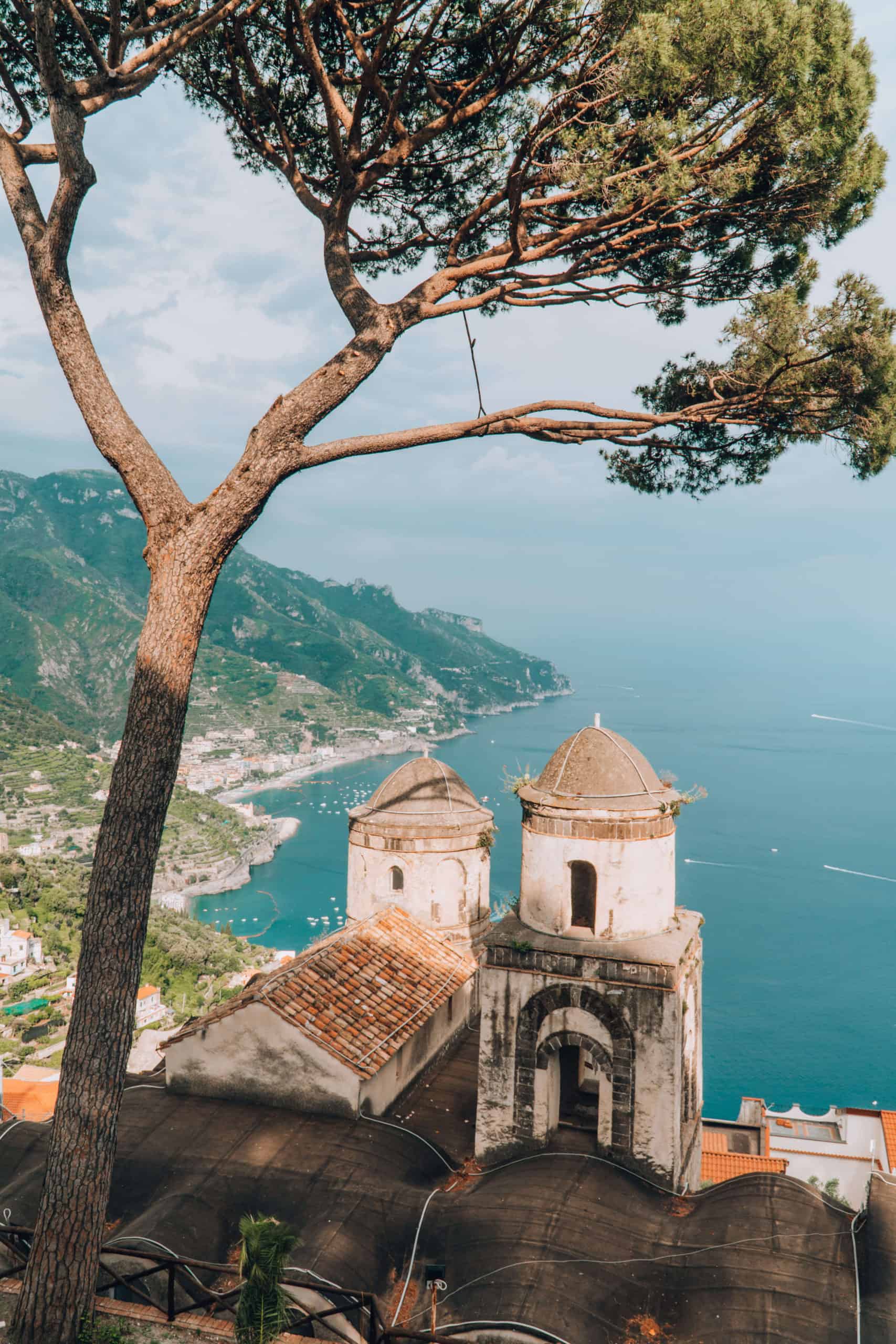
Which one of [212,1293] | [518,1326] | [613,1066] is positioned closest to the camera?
[212,1293]

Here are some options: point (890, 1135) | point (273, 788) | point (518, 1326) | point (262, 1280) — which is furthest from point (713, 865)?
point (262, 1280)

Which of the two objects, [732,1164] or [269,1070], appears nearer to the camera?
[269,1070]

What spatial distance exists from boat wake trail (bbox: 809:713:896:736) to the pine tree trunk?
537 ft

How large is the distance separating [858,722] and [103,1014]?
17589 centimetres

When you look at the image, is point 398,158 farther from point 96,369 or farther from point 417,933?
point 417,933

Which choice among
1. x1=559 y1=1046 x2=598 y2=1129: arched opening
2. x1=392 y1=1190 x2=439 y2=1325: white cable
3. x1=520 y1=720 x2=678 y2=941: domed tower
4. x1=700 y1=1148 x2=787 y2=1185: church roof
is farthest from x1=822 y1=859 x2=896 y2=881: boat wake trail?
x1=392 y1=1190 x2=439 y2=1325: white cable

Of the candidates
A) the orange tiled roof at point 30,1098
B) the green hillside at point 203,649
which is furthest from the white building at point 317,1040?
the green hillside at point 203,649

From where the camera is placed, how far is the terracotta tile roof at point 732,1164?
796 inches

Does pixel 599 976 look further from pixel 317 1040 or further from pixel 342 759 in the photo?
pixel 342 759

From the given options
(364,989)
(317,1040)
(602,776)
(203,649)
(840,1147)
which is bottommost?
(840,1147)

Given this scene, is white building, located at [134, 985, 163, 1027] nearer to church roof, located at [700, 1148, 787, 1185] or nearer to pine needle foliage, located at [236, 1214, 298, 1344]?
church roof, located at [700, 1148, 787, 1185]

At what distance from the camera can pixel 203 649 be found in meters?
152

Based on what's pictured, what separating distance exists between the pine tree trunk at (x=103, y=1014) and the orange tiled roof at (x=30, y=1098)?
18835mm

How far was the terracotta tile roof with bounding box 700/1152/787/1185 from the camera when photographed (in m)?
20.2
